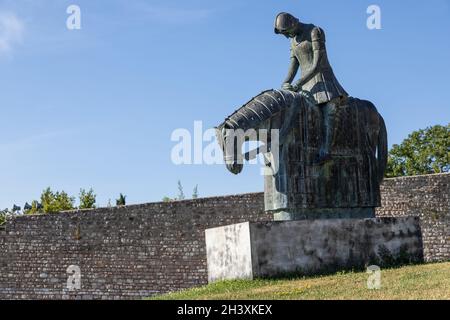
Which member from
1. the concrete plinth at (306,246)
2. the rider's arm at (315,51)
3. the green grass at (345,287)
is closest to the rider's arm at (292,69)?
the rider's arm at (315,51)

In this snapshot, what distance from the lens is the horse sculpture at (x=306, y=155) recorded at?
9.80m

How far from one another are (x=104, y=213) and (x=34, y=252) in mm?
2468

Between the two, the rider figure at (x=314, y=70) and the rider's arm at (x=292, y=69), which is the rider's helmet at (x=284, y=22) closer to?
the rider figure at (x=314, y=70)

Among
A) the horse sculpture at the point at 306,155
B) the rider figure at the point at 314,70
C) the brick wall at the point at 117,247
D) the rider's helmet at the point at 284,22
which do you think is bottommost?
the brick wall at the point at 117,247

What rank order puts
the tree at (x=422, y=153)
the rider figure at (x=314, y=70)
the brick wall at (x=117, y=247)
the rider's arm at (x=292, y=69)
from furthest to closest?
the tree at (x=422, y=153) < the brick wall at (x=117, y=247) < the rider's arm at (x=292, y=69) < the rider figure at (x=314, y=70)

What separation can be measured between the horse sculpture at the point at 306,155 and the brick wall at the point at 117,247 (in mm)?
9943

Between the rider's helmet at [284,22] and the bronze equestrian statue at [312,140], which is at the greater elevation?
the rider's helmet at [284,22]

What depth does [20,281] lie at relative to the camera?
75.3ft

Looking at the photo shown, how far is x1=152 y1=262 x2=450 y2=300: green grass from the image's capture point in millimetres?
7391

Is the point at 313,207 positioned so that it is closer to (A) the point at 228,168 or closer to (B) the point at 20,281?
(A) the point at 228,168

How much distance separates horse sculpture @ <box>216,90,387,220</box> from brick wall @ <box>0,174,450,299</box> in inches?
391

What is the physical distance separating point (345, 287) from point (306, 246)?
1.46 metres

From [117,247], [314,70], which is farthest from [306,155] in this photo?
[117,247]

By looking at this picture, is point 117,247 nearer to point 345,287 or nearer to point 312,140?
point 312,140
